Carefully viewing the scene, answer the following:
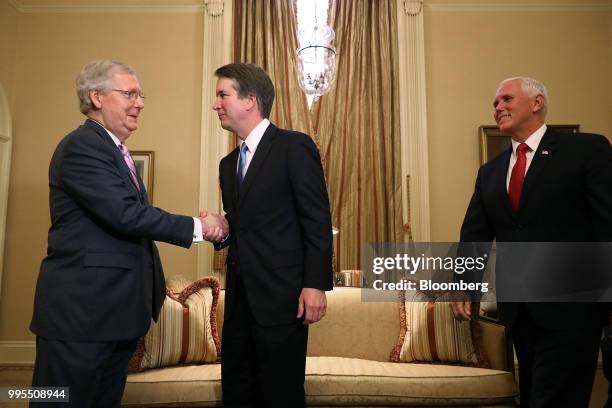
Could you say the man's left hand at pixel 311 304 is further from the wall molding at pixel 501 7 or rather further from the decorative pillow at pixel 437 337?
the wall molding at pixel 501 7

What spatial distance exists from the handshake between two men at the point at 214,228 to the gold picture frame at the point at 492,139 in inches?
137

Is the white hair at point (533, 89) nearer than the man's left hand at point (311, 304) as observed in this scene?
No

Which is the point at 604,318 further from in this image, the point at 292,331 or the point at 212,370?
the point at 212,370

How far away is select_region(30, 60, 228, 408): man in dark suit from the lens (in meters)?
1.53

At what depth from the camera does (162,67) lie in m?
4.96

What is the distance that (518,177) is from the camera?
194cm

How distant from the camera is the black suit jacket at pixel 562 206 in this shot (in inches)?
66.6

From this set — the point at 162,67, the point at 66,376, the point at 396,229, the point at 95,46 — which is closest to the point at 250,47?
the point at 162,67

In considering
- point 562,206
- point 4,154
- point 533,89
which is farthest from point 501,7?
point 4,154

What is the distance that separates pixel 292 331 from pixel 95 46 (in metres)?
4.36

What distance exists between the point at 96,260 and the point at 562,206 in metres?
1.55

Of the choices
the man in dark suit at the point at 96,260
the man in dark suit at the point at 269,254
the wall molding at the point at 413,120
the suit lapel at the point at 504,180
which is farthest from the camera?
the wall molding at the point at 413,120

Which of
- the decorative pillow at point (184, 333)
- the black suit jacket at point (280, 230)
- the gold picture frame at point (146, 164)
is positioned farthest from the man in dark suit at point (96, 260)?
the gold picture frame at point (146, 164)

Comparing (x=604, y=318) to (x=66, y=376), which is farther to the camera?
(x=604, y=318)
